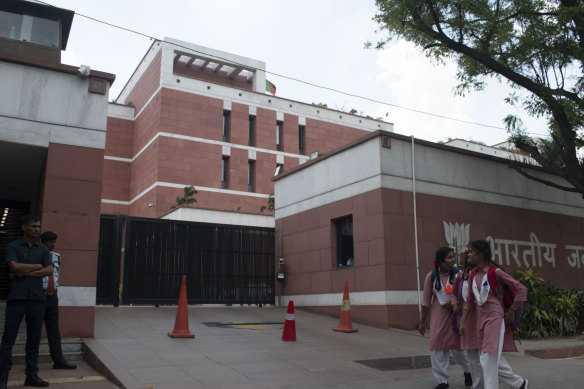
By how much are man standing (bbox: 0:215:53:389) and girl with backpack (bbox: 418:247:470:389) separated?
482 centimetres

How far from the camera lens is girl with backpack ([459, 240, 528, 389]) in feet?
17.7

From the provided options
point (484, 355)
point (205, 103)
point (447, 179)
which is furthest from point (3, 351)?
point (205, 103)

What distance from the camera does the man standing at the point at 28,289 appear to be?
625cm

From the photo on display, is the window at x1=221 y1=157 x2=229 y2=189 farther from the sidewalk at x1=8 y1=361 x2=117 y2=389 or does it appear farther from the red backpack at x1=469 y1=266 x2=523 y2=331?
the red backpack at x1=469 y1=266 x2=523 y2=331

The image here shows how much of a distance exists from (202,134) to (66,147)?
29.2m

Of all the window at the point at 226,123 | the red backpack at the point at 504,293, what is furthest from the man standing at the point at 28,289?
the window at the point at 226,123

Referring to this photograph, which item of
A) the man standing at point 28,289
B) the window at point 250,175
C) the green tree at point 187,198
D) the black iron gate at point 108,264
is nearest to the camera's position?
the man standing at point 28,289

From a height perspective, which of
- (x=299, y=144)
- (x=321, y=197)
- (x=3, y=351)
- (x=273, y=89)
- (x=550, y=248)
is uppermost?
(x=273, y=89)

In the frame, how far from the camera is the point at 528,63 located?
14734 mm

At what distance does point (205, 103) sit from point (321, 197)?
85.2ft

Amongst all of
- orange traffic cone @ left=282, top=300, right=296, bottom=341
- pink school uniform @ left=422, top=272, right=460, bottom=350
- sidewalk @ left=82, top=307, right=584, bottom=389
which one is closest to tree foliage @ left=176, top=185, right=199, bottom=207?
sidewalk @ left=82, top=307, right=584, bottom=389

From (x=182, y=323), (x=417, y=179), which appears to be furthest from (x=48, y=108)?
(x=417, y=179)

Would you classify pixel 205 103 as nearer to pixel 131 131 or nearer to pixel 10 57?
pixel 131 131

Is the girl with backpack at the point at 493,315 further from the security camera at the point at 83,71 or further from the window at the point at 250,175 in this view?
the window at the point at 250,175
